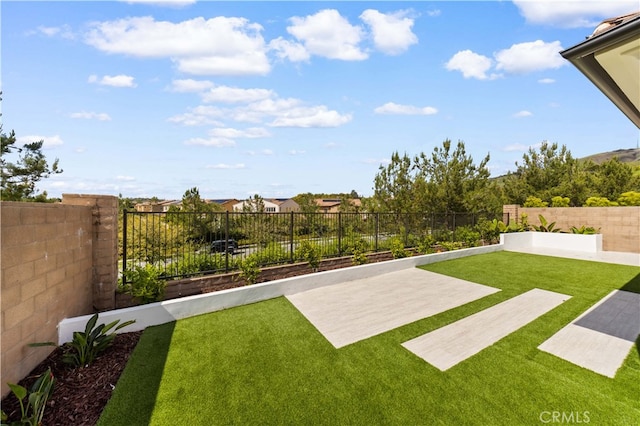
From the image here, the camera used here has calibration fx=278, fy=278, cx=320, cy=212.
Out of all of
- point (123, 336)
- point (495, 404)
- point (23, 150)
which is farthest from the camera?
point (23, 150)

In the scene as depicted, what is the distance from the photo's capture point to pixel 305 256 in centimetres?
752

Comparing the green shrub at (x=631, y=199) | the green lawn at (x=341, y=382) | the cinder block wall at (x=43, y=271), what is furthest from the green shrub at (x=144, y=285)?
the green shrub at (x=631, y=199)

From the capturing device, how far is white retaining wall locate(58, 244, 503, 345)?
13.6 feet

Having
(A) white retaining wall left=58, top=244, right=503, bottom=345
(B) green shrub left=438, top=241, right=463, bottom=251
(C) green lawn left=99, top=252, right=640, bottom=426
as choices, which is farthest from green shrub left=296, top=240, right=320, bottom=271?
(B) green shrub left=438, top=241, right=463, bottom=251

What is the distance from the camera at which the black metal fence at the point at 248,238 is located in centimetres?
610

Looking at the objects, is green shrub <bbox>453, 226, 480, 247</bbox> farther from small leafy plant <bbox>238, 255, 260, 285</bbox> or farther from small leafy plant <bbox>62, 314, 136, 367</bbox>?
small leafy plant <bbox>62, 314, 136, 367</bbox>

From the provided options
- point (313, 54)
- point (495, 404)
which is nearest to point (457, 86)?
point (313, 54)

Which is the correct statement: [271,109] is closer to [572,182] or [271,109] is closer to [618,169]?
[572,182]

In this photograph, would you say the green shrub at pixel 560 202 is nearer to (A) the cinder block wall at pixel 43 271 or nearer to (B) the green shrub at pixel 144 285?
(B) the green shrub at pixel 144 285

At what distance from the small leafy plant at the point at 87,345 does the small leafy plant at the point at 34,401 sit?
2.08ft

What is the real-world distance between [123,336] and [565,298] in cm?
A: 822

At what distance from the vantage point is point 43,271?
3365 mm

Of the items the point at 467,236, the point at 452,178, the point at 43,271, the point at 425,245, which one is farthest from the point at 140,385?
the point at 452,178

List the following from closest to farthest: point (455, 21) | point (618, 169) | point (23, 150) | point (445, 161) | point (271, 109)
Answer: point (455, 21) < point (23, 150) < point (271, 109) < point (445, 161) < point (618, 169)
